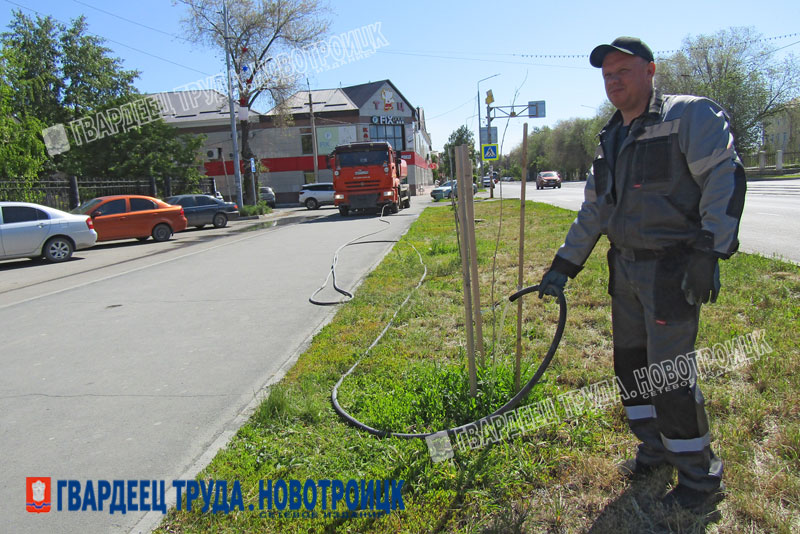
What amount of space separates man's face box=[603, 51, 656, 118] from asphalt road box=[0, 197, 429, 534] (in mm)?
2855

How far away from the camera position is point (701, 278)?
203 cm

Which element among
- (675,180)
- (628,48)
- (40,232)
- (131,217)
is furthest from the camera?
(131,217)

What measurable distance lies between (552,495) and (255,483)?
1.47 meters

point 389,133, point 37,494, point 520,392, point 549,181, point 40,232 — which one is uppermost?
point 389,133

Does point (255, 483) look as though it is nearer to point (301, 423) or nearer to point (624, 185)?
point (301, 423)

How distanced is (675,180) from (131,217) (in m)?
16.8

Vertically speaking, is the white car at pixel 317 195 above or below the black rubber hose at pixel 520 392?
above

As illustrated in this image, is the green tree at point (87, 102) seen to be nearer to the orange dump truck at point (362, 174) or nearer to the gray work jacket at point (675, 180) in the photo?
the orange dump truck at point (362, 174)

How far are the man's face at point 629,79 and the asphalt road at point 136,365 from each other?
285cm

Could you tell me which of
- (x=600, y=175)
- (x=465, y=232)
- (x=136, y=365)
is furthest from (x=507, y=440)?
(x=136, y=365)

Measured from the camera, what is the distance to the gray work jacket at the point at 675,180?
2.01 metres

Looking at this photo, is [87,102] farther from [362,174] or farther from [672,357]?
[672,357]

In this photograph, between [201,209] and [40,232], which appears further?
[201,209]

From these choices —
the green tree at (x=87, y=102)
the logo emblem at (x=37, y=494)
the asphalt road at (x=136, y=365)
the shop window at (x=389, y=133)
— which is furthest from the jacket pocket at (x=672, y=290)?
the shop window at (x=389, y=133)
